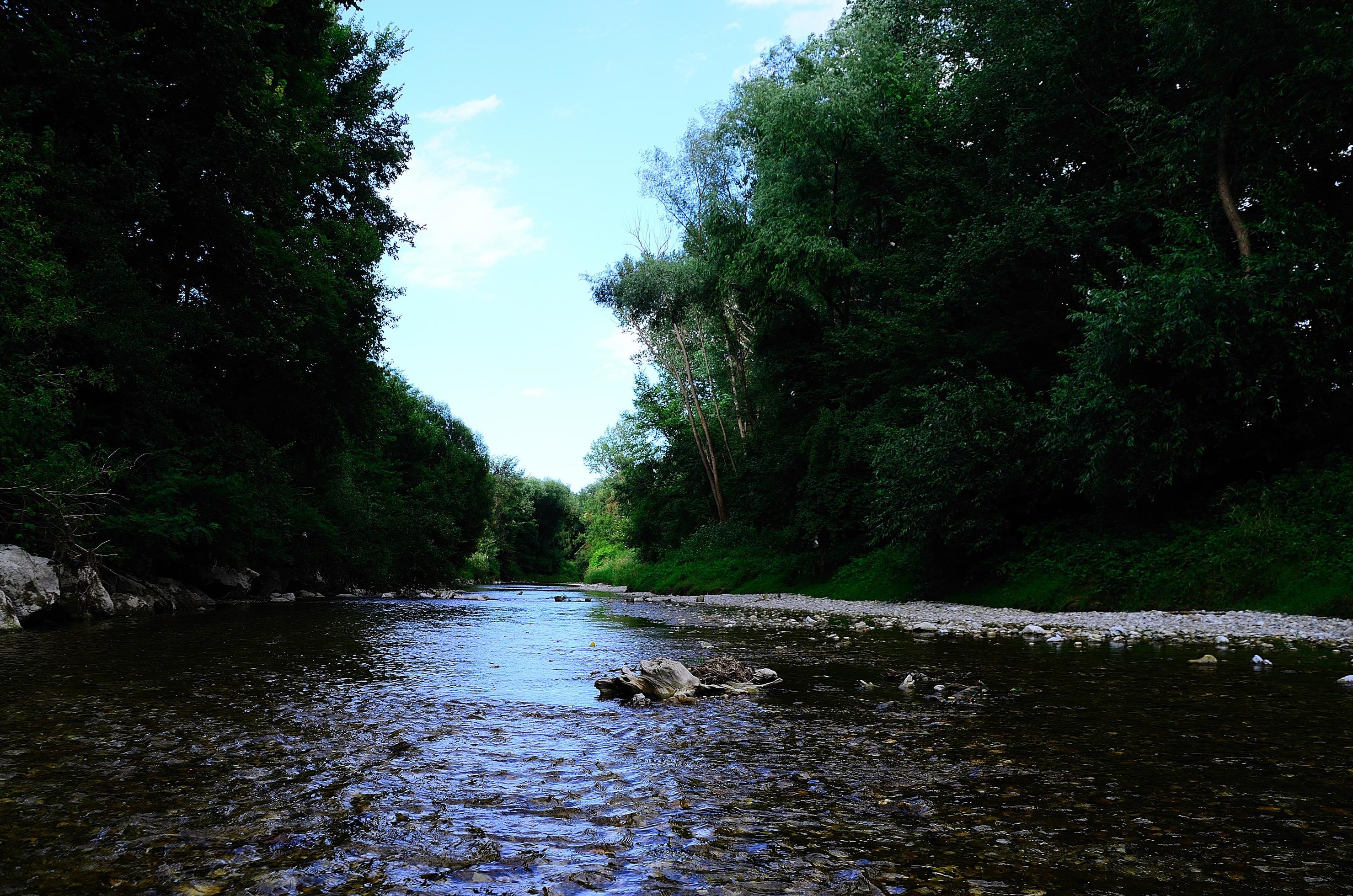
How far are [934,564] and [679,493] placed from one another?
2711cm

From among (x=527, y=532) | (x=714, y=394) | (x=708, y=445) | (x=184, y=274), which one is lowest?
(x=527, y=532)

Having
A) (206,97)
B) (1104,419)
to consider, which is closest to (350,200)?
(206,97)

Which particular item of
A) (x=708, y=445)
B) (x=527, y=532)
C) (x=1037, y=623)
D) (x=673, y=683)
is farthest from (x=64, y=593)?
(x=527, y=532)

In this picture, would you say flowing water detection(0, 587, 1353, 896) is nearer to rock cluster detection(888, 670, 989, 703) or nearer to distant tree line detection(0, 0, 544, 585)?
rock cluster detection(888, 670, 989, 703)

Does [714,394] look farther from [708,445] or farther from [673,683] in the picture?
[673,683]

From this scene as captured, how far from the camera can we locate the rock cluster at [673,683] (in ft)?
22.2

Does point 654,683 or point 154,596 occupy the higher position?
point 654,683

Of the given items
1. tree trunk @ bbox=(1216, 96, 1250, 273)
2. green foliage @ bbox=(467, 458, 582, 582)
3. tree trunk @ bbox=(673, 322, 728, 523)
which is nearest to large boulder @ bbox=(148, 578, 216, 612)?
tree trunk @ bbox=(1216, 96, 1250, 273)

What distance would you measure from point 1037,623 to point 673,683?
950 cm

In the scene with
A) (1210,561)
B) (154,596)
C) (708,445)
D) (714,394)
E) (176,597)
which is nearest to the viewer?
(1210,561)

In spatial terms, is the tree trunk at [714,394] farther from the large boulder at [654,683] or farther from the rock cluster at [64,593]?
the large boulder at [654,683]

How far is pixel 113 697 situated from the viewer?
6.32 metres

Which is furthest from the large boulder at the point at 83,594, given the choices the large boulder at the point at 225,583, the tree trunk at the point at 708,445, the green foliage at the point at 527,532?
the green foliage at the point at 527,532

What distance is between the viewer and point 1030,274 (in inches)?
866
